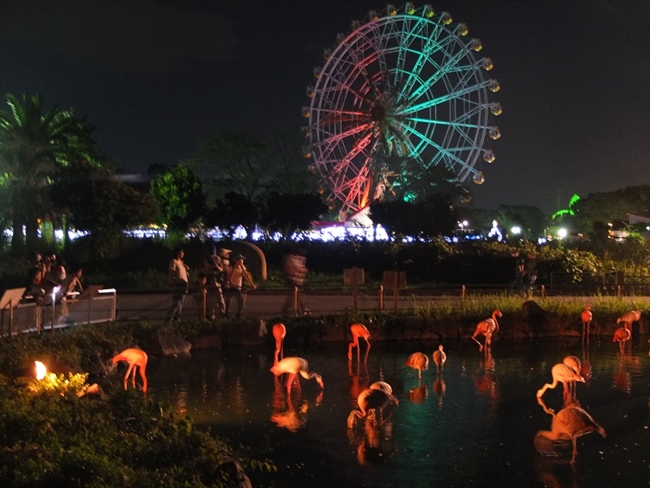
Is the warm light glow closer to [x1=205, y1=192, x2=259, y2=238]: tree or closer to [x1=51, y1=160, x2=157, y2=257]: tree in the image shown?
[x1=51, y1=160, x2=157, y2=257]: tree

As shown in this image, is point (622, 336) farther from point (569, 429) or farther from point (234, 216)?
point (234, 216)

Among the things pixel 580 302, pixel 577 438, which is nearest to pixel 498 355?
pixel 580 302

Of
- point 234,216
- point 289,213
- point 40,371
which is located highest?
point 289,213

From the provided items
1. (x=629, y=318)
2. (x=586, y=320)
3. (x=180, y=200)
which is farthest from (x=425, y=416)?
(x=180, y=200)

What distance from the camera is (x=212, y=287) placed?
17.7 meters

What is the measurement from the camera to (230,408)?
37.1ft

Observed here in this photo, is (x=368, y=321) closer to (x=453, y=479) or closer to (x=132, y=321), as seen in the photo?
(x=132, y=321)

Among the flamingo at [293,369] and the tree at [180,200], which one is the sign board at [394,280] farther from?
the tree at [180,200]

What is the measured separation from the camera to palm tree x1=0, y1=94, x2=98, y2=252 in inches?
1371

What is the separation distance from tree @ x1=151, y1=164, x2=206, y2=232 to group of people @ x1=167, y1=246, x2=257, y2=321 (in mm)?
28466

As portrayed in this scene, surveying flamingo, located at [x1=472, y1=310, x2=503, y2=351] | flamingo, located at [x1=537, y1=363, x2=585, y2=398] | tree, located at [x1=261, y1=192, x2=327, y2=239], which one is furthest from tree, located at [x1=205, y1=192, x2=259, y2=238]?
flamingo, located at [x1=537, y1=363, x2=585, y2=398]

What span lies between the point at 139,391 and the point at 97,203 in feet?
83.5

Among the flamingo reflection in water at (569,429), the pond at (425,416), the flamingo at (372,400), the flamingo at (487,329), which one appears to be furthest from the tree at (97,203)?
the flamingo reflection in water at (569,429)

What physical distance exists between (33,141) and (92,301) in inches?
912
